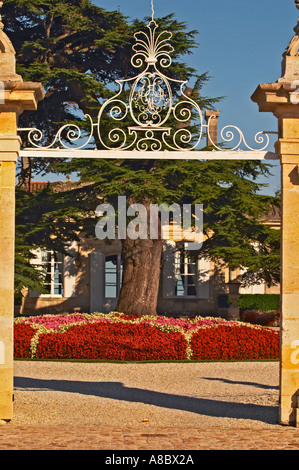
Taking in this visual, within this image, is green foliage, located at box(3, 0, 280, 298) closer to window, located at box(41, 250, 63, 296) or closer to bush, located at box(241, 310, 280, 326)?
bush, located at box(241, 310, 280, 326)

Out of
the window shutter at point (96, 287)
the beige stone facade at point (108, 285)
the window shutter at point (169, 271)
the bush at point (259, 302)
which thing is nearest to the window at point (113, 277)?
the beige stone facade at point (108, 285)

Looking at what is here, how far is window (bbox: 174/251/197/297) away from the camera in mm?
24859

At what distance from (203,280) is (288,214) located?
17.1 m

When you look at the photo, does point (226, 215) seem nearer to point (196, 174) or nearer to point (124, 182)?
point (196, 174)

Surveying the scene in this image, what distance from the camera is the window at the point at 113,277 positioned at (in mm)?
24844

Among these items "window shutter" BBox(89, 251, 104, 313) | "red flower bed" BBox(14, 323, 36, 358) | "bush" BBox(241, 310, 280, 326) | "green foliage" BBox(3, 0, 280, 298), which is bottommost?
"bush" BBox(241, 310, 280, 326)

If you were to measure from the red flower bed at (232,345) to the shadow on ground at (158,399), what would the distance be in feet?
9.64

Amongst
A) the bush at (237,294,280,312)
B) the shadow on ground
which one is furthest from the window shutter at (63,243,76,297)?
the shadow on ground

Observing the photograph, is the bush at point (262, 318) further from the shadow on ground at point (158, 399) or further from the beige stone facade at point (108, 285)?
the shadow on ground at point (158, 399)

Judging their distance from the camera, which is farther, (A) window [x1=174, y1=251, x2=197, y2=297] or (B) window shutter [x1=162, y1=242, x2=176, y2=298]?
(A) window [x1=174, y1=251, x2=197, y2=297]

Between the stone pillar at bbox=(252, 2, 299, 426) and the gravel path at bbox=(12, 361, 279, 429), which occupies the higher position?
the stone pillar at bbox=(252, 2, 299, 426)

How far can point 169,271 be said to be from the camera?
24688mm

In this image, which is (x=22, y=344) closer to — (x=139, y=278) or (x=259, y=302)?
(x=139, y=278)

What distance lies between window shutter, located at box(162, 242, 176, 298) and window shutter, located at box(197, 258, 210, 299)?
3.01 feet
